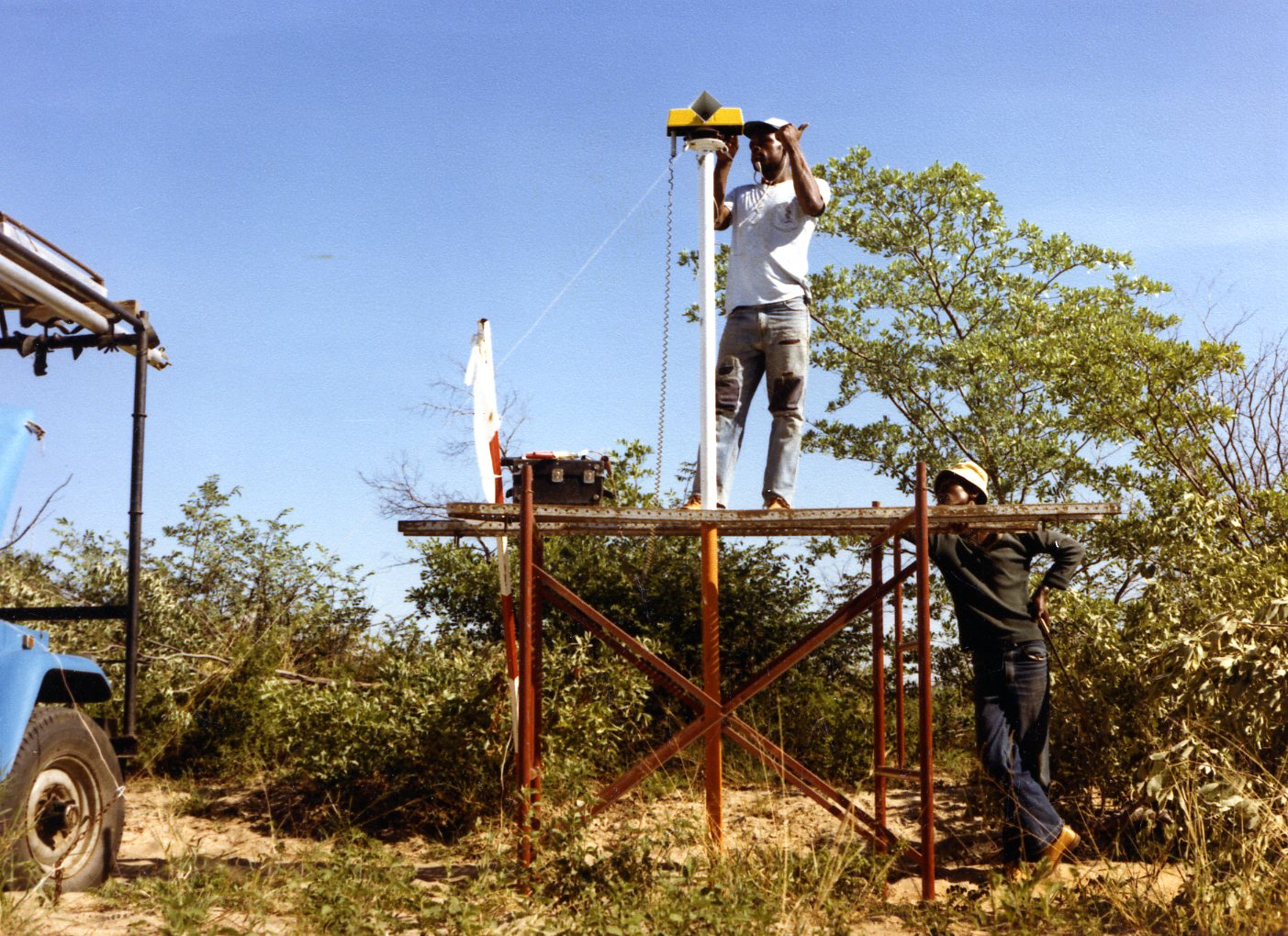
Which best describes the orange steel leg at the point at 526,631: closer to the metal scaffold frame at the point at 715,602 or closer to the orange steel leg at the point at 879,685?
the metal scaffold frame at the point at 715,602

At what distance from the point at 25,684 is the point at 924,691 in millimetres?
4356

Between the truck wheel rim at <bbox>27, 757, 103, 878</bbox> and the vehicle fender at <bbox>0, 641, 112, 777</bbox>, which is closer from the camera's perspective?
the vehicle fender at <bbox>0, 641, 112, 777</bbox>

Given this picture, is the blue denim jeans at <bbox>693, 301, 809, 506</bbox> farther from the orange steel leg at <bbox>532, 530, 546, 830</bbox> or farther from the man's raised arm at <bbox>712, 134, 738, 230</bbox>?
the orange steel leg at <bbox>532, 530, 546, 830</bbox>

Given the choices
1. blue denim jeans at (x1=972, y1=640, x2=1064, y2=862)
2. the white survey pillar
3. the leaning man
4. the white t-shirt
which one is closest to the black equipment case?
the white survey pillar

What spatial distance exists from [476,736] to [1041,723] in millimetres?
3702

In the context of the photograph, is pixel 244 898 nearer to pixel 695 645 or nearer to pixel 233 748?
pixel 233 748

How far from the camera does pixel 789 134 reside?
25.6 feet

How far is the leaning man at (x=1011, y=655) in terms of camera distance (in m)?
6.94

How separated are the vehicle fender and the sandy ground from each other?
0.71 m

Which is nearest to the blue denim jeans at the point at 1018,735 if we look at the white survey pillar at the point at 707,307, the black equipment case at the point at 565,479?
the white survey pillar at the point at 707,307

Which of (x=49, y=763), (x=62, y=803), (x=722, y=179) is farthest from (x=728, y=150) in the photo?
(x=62, y=803)

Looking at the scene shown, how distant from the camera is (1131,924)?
20.3ft

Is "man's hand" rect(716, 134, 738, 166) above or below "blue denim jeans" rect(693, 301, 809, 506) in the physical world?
above

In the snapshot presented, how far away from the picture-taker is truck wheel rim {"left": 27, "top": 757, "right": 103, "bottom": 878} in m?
6.15
